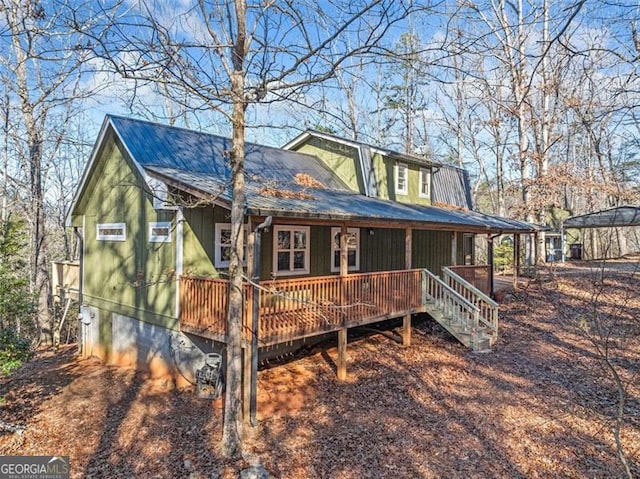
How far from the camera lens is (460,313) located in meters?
11.3

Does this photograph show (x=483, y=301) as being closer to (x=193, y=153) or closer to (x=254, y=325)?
(x=254, y=325)

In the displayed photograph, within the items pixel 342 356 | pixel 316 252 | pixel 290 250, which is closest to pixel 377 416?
pixel 342 356

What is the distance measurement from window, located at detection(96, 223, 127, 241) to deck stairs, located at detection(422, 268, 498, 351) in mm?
8290

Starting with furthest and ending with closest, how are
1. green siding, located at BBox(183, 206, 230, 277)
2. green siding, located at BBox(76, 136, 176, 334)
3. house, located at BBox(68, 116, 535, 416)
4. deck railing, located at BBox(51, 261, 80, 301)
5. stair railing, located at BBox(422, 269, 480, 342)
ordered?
deck railing, located at BBox(51, 261, 80, 301)
stair railing, located at BBox(422, 269, 480, 342)
green siding, located at BBox(76, 136, 176, 334)
green siding, located at BBox(183, 206, 230, 277)
house, located at BBox(68, 116, 535, 416)

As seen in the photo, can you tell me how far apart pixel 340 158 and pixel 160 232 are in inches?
286

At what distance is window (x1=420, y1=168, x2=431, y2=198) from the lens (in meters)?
16.3

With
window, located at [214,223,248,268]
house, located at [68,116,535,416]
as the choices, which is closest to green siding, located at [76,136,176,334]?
house, located at [68,116,535,416]

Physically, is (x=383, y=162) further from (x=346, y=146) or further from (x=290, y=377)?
(x=290, y=377)

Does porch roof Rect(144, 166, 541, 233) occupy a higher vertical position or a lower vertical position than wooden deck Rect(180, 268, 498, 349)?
higher

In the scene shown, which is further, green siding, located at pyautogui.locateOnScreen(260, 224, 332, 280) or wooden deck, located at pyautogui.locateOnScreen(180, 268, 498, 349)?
green siding, located at pyautogui.locateOnScreen(260, 224, 332, 280)

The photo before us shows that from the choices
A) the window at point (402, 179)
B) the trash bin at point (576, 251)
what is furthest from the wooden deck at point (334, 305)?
the trash bin at point (576, 251)

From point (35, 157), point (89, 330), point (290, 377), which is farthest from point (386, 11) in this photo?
point (35, 157)

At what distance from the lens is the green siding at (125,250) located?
372 inches

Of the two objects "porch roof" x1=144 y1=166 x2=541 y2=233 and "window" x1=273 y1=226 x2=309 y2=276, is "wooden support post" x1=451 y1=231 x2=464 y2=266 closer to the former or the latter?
"porch roof" x1=144 y1=166 x2=541 y2=233
